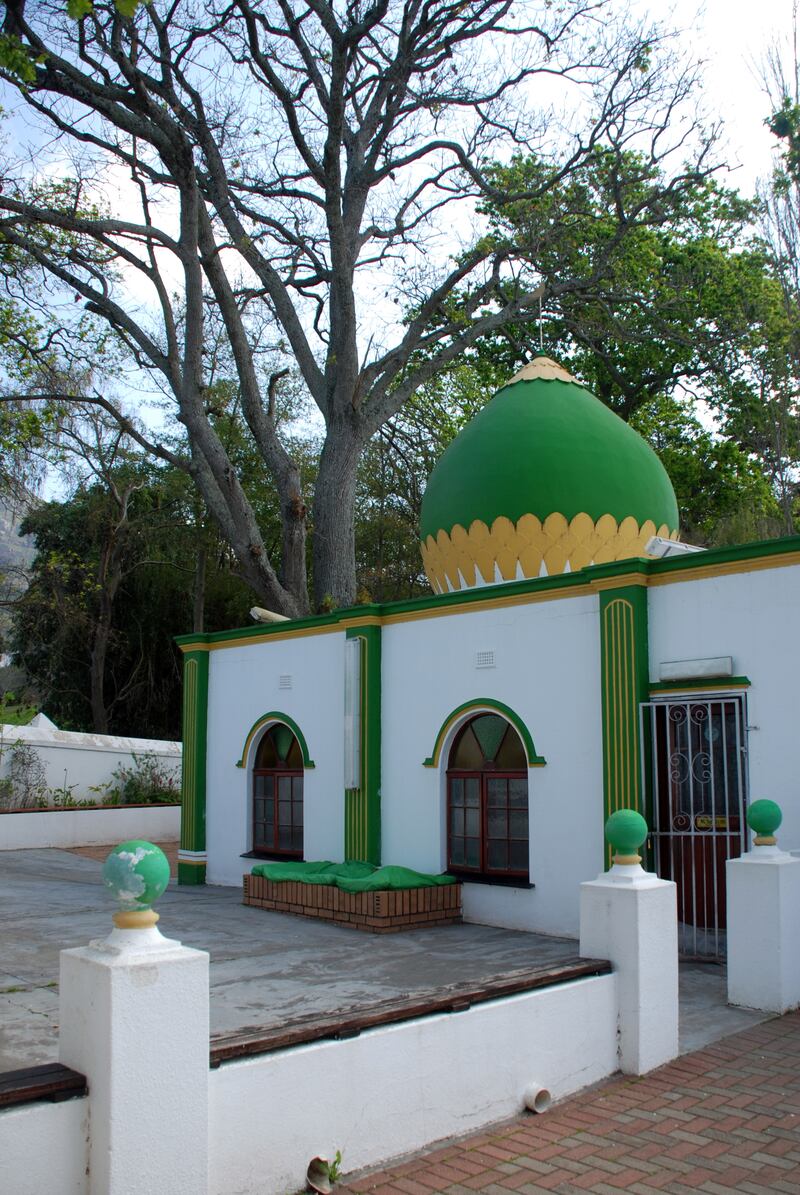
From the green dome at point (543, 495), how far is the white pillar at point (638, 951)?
229 inches

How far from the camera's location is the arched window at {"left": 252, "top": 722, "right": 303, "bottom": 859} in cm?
1297

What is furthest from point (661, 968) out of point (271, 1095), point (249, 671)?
point (249, 671)

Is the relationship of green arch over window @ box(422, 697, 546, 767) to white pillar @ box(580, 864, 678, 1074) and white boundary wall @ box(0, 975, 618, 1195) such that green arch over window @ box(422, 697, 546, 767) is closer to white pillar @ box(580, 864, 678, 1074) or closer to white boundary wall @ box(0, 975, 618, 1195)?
white pillar @ box(580, 864, 678, 1074)

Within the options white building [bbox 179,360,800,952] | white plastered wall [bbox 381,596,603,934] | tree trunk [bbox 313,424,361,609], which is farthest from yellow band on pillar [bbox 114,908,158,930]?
tree trunk [bbox 313,424,361,609]

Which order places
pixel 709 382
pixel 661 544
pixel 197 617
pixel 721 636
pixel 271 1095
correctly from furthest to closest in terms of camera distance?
pixel 197 617 < pixel 709 382 < pixel 661 544 < pixel 721 636 < pixel 271 1095

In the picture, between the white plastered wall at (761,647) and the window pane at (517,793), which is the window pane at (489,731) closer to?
the window pane at (517,793)

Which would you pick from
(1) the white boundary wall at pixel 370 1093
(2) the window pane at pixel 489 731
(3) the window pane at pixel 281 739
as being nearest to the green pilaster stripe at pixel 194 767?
(3) the window pane at pixel 281 739

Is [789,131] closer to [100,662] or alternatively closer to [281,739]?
[281,739]

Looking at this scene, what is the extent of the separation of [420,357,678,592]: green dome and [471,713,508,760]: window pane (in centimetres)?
169

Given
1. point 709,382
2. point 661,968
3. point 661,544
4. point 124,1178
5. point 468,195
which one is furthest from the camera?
point 709,382

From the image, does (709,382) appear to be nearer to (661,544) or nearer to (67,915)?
(661,544)

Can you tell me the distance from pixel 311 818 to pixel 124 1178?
891cm

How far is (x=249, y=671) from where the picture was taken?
13734mm

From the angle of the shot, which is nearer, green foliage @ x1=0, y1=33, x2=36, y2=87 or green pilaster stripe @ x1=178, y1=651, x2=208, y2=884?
green foliage @ x1=0, y1=33, x2=36, y2=87
